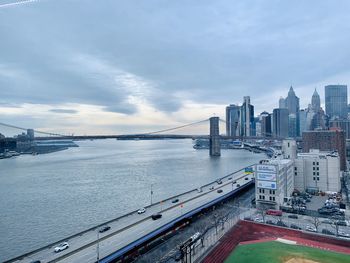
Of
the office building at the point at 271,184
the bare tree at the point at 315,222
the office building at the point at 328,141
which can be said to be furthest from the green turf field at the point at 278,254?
the office building at the point at 328,141

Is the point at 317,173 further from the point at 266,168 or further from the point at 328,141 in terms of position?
the point at 328,141

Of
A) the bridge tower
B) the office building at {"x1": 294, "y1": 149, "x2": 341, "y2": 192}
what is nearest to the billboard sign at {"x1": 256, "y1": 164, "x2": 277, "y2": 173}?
the office building at {"x1": 294, "y1": 149, "x2": 341, "y2": 192}

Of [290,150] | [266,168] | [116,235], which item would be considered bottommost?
[116,235]

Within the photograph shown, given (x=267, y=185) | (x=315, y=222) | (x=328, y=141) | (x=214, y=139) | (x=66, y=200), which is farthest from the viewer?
(x=214, y=139)

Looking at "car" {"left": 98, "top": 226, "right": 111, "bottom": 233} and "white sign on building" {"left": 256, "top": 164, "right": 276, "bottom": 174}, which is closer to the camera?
"car" {"left": 98, "top": 226, "right": 111, "bottom": 233}

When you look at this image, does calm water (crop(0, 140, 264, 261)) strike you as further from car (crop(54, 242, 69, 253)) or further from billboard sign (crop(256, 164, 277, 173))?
billboard sign (crop(256, 164, 277, 173))

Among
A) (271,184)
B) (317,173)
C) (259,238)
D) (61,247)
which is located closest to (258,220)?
(259,238)
